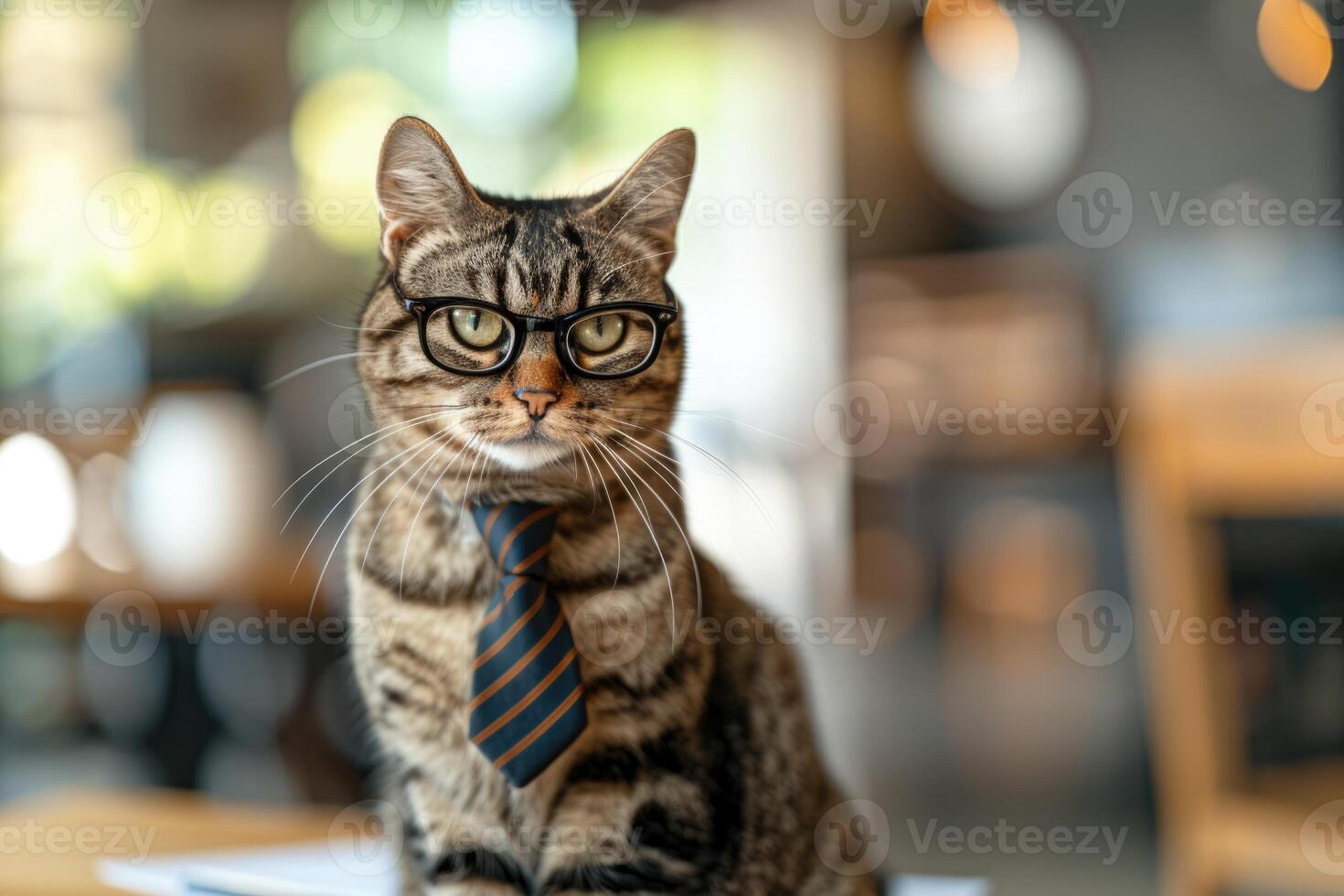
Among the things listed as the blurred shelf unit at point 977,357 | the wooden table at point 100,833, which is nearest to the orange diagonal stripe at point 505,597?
the wooden table at point 100,833

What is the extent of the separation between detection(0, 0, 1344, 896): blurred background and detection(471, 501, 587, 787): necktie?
5.26ft

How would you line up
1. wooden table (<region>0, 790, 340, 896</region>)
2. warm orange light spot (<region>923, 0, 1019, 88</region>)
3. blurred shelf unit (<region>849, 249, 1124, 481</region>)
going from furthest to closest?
blurred shelf unit (<region>849, 249, 1124, 481</region>), warm orange light spot (<region>923, 0, 1019, 88</region>), wooden table (<region>0, 790, 340, 896</region>)

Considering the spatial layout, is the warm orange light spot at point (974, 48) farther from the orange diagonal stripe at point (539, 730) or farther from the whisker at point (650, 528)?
the orange diagonal stripe at point (539, 730)

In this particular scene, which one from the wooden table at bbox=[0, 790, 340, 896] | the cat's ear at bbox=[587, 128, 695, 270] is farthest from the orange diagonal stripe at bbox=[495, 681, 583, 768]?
the wooden table at bbox=[0, 790, 340, 896]

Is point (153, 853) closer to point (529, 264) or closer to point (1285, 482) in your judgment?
point (529, 264)

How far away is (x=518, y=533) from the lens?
2.01 ft

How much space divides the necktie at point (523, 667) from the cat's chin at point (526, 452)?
4 centimetres

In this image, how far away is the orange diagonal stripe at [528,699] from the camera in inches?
23.5

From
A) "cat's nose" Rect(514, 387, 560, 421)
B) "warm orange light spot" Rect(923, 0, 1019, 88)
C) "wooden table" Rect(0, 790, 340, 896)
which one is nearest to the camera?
"cat's nose" Rect(514, 387, 560, 421)

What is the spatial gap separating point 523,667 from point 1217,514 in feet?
3.77

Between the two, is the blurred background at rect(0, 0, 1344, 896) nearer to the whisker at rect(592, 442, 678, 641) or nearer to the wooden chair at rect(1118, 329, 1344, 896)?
the wooden chair at rect(1118, 329, 1344, 896)

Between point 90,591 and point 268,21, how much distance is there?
2092 mm

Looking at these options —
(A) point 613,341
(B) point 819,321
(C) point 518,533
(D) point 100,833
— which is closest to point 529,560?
(C) point 518,533

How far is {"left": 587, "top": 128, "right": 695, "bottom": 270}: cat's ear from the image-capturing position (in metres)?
0.60
